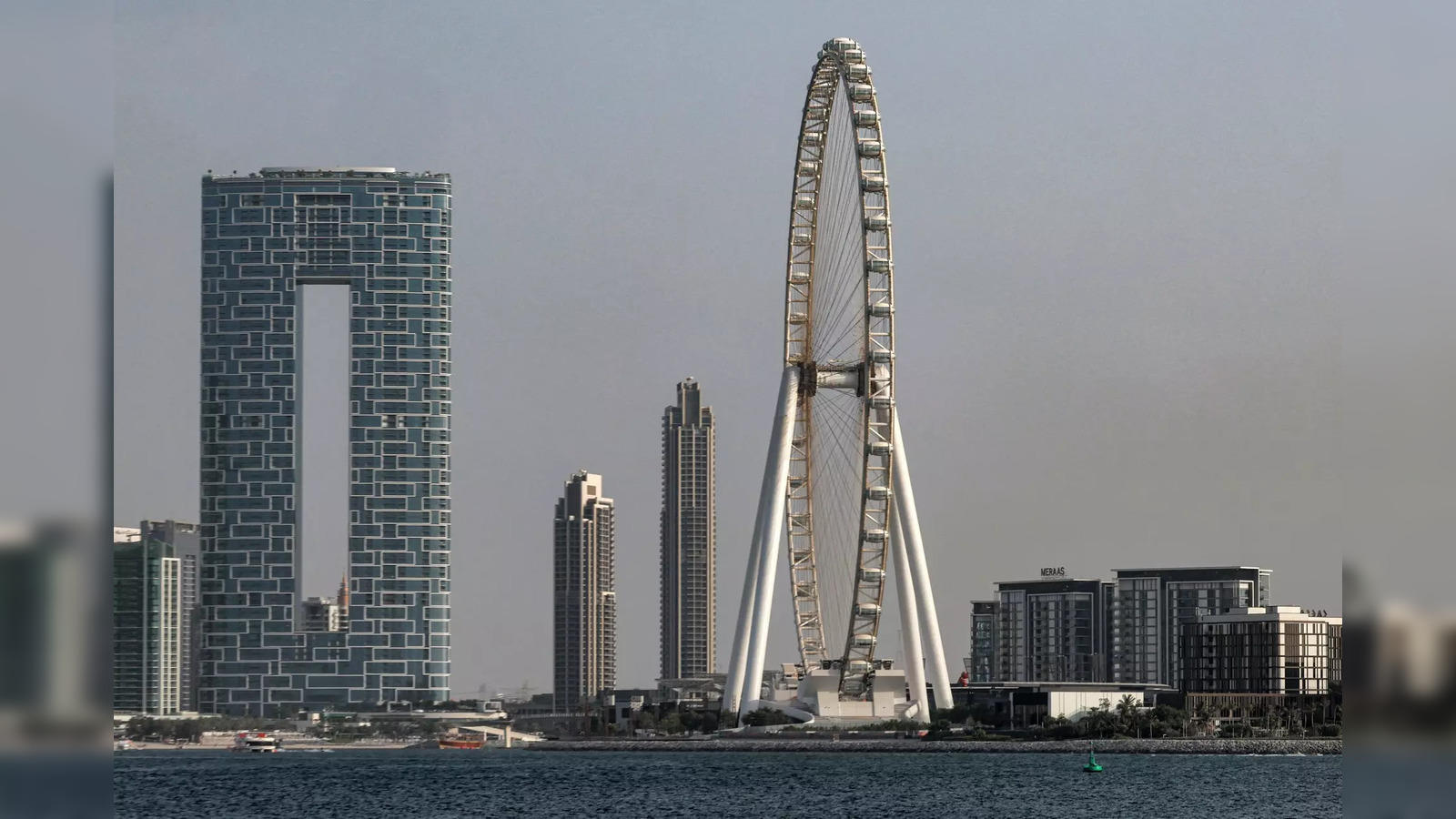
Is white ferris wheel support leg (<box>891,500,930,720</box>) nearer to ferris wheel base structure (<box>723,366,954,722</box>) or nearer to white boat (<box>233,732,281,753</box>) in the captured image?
ferris wheel base structure (<box>723,366,954,722</box>)

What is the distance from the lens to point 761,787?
83.8 meters

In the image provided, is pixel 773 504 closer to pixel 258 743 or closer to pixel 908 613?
pixel 908 613

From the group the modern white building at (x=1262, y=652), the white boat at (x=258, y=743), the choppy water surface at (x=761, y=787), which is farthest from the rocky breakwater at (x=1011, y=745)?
the white boat at (x=258, y=743)

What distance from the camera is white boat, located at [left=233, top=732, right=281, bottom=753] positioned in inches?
6870

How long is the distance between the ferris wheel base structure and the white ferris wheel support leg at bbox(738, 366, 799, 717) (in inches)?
1.9

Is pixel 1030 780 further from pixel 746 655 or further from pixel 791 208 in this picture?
pixel 791 208

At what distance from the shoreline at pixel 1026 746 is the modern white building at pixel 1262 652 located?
34893 millimetres

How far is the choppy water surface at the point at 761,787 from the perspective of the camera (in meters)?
69.5

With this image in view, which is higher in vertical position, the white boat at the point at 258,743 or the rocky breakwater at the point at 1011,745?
the rocky breakwater at the point at 1011,745

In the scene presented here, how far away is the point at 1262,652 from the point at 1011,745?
64044 millimetres

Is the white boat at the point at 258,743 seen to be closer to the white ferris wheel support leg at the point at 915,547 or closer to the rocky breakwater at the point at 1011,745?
the rocky breakwater at the point at 1011,745

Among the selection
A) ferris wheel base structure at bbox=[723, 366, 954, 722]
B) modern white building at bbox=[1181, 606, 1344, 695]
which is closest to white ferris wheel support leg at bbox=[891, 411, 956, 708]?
ferris wheel base structure at bbox=[723, 366, 954, 722]
